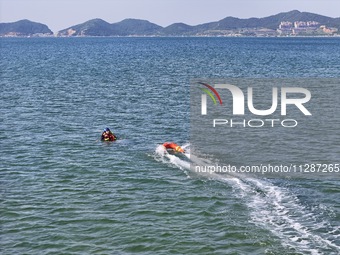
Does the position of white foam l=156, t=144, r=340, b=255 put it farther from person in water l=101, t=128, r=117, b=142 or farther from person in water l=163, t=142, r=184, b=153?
person in water l=101, t=128, r=117, b=142

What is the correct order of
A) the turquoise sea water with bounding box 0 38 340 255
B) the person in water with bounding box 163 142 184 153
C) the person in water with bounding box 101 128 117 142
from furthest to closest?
the person in water with bounding box 101 128 117 142, the person in water with bounding box 163 142 184 153, the turquoise sea water with bounding box 0 38 340 255

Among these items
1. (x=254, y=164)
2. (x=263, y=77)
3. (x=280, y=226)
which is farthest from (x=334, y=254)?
(x=263, y=77)

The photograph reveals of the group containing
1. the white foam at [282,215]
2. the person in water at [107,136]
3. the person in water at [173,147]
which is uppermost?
the person in water at [107,136]

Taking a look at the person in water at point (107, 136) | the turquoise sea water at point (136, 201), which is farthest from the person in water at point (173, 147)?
the person in water at point (107, 136)

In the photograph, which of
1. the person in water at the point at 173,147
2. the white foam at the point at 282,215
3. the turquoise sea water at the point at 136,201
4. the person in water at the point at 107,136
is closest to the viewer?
the white foam at the point at 282,215

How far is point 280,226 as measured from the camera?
85.6 feet

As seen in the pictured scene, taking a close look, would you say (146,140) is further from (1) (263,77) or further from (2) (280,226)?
(1) (263,77)

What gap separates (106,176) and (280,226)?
13655mm

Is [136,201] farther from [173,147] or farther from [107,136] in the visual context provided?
[107,136]

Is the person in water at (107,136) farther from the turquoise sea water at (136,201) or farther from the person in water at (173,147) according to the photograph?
the person in water at (173,147)

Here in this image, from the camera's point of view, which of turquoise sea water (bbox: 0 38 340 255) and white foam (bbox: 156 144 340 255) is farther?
turquoise sea water (bbox: 0 38 340 255)

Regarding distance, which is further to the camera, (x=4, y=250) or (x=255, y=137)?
(x=255, y=137)

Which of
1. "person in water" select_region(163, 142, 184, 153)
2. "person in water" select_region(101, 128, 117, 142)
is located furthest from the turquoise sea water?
"person in water" select_region(163, 142, 184, 153)

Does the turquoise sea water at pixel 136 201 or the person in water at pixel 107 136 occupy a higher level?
the person in water at pixel 107 136
